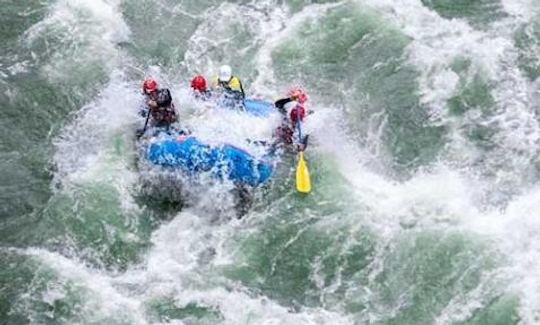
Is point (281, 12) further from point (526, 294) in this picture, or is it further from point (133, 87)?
point (526, 294)

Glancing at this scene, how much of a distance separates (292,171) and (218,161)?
104cm

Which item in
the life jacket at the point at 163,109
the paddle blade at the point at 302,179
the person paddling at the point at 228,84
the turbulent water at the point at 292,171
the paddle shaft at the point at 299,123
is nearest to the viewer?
the turbulent water at the point at 292,171

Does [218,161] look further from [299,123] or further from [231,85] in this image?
[231,85]

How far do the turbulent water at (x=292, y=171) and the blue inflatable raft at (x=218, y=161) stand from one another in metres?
0.24

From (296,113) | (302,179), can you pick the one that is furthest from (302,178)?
(296,113)

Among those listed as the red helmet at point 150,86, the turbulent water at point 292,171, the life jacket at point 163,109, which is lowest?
the turbulent water at point 292,171

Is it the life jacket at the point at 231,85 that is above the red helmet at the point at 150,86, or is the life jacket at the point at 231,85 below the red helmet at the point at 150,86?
below

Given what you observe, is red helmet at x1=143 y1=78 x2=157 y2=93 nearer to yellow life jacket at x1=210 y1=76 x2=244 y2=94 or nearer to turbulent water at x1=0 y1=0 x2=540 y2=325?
turbulent water at x1=0 y1=0 x2=540 y2=325

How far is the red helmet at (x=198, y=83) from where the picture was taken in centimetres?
1192

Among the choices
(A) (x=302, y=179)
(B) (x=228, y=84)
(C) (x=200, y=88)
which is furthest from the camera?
(C) (x=200, y=88)

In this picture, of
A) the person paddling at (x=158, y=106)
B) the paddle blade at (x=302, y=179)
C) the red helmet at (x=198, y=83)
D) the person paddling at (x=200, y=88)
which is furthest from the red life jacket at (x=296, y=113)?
the person paddling at (x=158, y=106)

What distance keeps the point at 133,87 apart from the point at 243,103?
208 cm

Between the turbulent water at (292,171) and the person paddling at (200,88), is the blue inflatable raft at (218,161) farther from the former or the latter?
the person paddling at (200,88)

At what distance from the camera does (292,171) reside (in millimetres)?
11227
